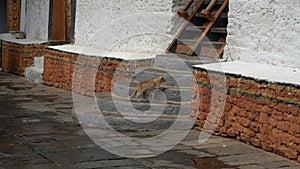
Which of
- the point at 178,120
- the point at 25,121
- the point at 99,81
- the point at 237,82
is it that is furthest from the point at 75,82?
the point at 237,82

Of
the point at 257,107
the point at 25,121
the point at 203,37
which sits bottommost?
the point at 25,121

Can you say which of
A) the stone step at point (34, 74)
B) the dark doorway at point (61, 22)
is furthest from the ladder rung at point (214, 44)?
the stone step at point (34, 74)

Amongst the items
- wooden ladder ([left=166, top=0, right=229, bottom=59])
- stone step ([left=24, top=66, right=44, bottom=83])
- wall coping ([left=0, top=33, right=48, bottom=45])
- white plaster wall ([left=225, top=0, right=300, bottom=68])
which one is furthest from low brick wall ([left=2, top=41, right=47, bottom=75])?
white plaster wall ([left=225, top=0, right=300, bottom=68])

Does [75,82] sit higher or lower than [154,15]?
lower

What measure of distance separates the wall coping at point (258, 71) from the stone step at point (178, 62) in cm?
61

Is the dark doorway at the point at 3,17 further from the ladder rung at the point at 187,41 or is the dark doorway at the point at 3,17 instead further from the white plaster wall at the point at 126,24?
the ladder rung at the point at 187,41

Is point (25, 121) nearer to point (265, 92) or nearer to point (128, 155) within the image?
point (128, 155)

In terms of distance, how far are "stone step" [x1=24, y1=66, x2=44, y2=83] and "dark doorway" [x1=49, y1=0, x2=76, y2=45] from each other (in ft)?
2.68

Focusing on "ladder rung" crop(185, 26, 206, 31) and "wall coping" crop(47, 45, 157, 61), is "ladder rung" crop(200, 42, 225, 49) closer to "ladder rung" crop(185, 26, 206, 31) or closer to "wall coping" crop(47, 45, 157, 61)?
"ladder rung" crop(185, 26, 206, 31)

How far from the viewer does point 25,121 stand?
8.80 meters

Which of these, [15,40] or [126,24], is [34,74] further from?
[126,24]

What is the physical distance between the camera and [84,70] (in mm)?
11758

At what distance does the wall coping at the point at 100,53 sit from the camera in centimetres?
1038

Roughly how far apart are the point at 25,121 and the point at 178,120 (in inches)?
92.4
